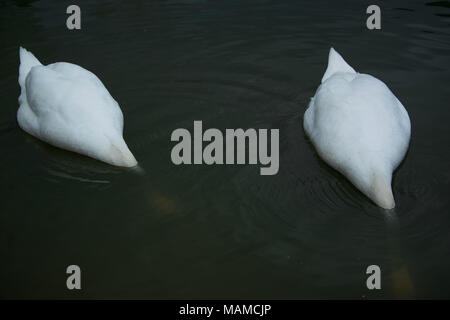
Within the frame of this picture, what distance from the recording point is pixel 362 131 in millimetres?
5012

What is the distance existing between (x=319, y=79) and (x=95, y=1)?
14.6 feet

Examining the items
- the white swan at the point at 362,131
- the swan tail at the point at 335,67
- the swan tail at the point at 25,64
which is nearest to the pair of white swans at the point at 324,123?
the white swan at the point at 362,131

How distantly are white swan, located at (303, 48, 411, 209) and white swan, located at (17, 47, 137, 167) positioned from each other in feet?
6.05

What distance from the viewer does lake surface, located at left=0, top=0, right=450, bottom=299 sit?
4.17 metres

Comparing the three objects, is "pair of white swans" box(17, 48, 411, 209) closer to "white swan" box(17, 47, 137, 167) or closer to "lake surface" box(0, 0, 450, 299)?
"white swan" box(17, 47, 137, 167)

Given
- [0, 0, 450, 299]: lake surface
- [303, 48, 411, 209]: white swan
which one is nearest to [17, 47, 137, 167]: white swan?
[0, 0, 450, 299]: lake surface

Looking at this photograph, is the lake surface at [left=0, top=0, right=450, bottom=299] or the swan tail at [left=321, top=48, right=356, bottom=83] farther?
the swan tail at [left=321, top=48, right=356, bottom=83]

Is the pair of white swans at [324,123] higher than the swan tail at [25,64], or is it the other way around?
the swan tail at [25,64]

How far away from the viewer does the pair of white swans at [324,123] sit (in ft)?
16.0

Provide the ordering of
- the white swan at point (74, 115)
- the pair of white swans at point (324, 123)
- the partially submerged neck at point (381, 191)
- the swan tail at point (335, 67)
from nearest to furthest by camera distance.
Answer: the partially submerged neck at point (381, 191) → the pair of white swans at point (324, 123) → the white swan at point (74, 115) → the swan tail at point (335, 67)

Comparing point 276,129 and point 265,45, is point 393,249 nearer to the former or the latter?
point 276,129

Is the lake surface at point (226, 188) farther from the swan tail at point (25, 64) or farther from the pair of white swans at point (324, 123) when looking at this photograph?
the swan tail at point (25, 64)

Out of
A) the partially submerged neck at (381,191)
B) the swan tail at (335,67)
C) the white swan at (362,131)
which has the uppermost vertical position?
the swan tail at (335,67)
